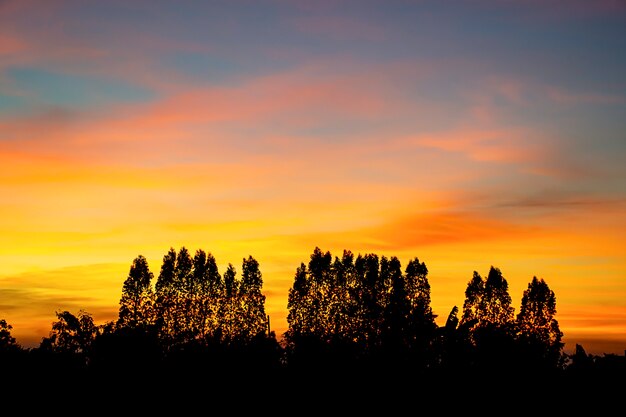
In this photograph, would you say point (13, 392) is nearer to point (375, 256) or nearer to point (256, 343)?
point (256, 343)

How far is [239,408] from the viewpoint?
50781 millimetres

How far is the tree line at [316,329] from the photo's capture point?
184 feet

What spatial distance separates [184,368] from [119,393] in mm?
5508

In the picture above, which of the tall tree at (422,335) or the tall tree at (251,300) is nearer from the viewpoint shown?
the tall tree at (422,335)

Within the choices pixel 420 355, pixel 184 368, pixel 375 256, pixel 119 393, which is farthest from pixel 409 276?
pixel 119 393

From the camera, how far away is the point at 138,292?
79.2m

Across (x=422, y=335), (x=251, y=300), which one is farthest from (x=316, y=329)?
(x=422, y=335)

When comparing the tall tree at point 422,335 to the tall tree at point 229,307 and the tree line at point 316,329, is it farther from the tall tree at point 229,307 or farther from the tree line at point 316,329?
the tall tree at point 229,307

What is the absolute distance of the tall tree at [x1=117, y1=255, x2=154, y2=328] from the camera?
258 ft

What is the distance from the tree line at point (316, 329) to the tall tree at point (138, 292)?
0.11 metres

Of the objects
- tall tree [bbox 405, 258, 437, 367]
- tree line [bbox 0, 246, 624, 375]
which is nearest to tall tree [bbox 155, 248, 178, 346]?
tree line [bbox 0, 246, 624, 375]

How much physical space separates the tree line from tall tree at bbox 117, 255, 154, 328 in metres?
0.11

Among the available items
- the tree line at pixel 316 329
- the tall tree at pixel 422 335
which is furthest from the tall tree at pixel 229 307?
the tall tree at pixel 422 335

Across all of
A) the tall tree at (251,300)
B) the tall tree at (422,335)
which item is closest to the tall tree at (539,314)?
the tall tree at (422,335)
